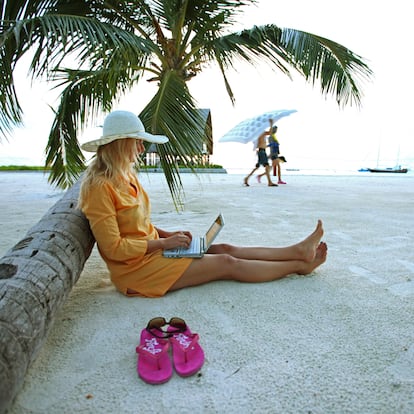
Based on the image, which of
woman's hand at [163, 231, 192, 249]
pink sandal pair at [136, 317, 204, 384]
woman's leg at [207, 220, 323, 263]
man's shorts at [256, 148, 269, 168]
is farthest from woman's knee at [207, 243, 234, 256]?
man's shorts at [256, 148, 269, 168]

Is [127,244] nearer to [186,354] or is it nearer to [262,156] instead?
[186,354]

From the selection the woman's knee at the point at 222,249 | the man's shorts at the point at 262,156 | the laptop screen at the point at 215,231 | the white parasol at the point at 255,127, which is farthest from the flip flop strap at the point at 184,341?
the man's shorts at the point at 262,156

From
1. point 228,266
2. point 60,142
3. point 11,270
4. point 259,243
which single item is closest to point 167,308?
point 228,266

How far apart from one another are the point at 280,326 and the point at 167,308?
66 cm

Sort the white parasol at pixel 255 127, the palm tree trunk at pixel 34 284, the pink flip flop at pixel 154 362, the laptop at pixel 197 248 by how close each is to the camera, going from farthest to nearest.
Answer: the white parasol at pixel 255 127, the laptop at pixel 197 248, the pink flip flop at pixel 154 362, the palm tree trunk at pixel 34 284

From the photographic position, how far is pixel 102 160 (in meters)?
2.20

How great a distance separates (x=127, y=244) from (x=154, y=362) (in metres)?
0.77

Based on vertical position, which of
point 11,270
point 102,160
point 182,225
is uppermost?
point 102,160

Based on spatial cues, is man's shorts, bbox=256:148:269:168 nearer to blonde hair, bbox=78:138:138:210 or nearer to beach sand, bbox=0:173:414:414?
beach sand, bbox=0:173:414:414

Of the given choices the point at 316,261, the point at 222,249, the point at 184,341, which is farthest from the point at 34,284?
the point at 316,261

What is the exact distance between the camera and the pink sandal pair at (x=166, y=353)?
1477 mm

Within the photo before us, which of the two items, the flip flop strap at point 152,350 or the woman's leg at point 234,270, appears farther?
the woman's leg at point 234,270

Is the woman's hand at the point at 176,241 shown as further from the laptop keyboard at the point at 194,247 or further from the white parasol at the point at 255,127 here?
the white parasol at the point at 255,127

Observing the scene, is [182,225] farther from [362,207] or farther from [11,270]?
[362,207]
